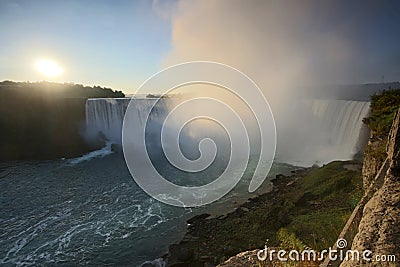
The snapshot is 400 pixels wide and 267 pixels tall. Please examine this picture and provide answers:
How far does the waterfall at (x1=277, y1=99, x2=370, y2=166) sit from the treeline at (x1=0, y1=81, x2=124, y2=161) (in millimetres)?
23724

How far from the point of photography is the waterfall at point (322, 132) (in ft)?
78.5

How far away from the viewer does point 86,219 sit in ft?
47.0

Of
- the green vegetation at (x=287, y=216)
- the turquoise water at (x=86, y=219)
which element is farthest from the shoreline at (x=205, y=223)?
the turquoise water at (x=86, y=219)

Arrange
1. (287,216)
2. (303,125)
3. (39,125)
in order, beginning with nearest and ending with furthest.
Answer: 1. (287,216)
2. (39,125)
3. (303,125)

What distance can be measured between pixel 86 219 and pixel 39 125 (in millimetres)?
22677

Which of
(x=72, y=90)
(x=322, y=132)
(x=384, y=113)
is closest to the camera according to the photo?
(x=384, y=113)

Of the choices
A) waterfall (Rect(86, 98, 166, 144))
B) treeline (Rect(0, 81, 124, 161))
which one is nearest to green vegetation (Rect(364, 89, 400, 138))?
treeline (Rect(0, 81, 124, 161))

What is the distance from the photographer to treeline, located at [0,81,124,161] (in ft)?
96.2

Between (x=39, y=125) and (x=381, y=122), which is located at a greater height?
(x=381, y=122)

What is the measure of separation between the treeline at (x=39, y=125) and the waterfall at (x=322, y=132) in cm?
2372

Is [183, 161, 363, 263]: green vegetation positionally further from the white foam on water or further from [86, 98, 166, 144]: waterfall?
[86, 98, 166, 144]: waterfall

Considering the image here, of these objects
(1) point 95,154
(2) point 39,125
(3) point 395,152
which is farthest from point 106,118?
(3) point 395,152

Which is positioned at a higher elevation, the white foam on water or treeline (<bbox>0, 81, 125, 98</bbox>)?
treeline (<bbox>0, 81, 125, 98</bbox>)

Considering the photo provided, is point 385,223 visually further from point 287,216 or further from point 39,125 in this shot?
point 39,125
